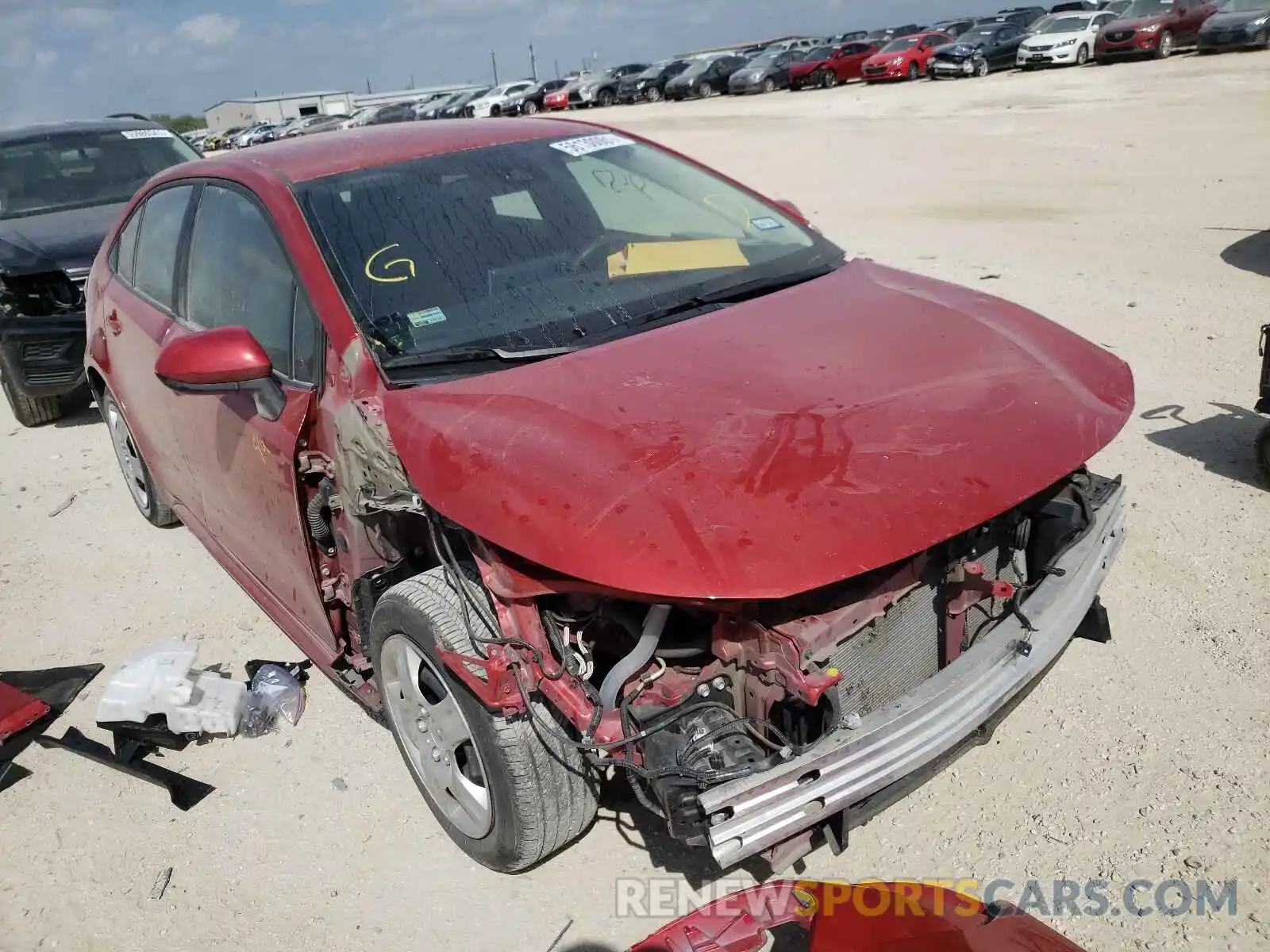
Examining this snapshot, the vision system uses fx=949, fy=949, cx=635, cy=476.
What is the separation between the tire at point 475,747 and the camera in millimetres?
2289

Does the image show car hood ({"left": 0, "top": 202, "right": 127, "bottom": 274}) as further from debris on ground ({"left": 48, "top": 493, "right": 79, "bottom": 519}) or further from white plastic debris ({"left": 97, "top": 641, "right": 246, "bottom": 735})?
white plastic debris ({"left": 97, "top": 641, "right": 246, "bottom": 735})

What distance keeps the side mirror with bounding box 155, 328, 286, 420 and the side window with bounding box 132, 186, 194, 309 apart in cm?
111

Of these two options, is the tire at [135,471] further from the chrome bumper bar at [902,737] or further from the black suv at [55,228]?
the chrome bumper bar at [902,737]

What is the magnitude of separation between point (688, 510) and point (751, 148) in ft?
57.2

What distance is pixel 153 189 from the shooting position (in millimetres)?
4047

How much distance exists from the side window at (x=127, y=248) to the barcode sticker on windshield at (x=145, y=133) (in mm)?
4021

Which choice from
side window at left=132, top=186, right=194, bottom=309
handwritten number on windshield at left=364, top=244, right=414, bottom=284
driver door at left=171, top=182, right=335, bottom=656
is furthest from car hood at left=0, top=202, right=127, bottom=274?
handwritten number on windshield at left=364, top=244, right=414, bottom=284

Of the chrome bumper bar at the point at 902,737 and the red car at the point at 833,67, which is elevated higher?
the chrome bumper bar at the point at 902,737

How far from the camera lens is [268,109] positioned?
68.4m

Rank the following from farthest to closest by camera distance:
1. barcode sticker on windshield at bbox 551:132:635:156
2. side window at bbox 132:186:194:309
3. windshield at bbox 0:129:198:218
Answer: windshield at bbox 0:129:198:218
side window at bbox 132:186:194:309
barcode sticker on windshield at bbox 551:132:635:156

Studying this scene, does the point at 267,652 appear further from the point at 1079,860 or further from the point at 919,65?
the point at 919,65

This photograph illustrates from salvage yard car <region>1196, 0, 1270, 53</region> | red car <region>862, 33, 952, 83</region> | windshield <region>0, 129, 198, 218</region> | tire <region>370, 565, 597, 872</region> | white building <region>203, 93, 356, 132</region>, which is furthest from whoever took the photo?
white building <region>203, 93, 356, 132</region>

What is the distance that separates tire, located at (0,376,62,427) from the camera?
6672mm

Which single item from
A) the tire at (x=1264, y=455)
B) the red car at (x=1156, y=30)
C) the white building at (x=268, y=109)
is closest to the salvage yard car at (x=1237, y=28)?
the red car at (x=1156, y=30)
